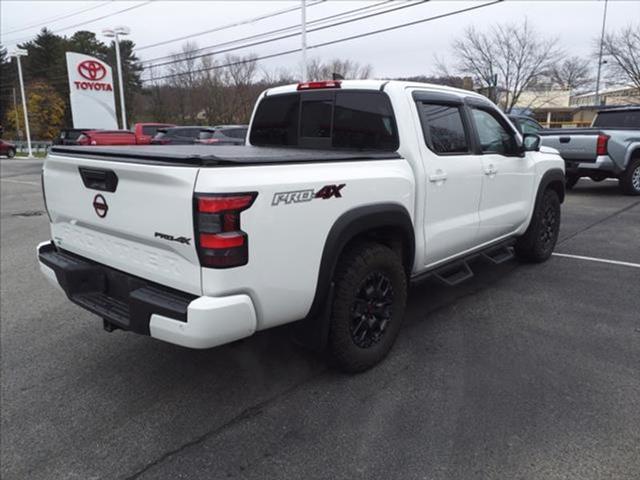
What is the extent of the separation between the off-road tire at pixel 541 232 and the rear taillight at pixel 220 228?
4.00 meters

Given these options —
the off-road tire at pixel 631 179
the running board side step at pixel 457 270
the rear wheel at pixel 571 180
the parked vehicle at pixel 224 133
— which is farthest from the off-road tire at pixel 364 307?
the parked vehicle at pixel 224 133

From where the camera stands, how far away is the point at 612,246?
651cm

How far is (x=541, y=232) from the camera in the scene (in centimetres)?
557

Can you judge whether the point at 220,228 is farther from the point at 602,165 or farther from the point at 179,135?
the point at 179,135

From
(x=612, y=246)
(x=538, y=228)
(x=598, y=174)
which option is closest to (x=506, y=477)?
(x=538, y=228)

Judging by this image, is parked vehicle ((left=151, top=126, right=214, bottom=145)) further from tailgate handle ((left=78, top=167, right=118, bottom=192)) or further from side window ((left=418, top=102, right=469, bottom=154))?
tailgate handle ((left=78, top=167, right=118, bottom=192))

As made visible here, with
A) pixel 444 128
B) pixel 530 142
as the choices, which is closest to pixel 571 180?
pixel 530 142

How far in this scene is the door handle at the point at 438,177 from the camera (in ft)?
11.5

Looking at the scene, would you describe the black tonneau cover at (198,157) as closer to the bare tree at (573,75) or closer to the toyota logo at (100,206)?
the toyota logo at (100,206)

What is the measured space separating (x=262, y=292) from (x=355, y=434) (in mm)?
946

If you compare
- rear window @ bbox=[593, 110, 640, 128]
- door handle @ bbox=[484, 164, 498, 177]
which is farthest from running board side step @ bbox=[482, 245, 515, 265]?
rear window @ bbox=[593, 110, 640, 128]

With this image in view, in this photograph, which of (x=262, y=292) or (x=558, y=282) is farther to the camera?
(x=558, y=282)

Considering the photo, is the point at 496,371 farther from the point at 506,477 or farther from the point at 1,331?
the point at 1,331

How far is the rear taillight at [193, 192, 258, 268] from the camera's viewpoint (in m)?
2.22
